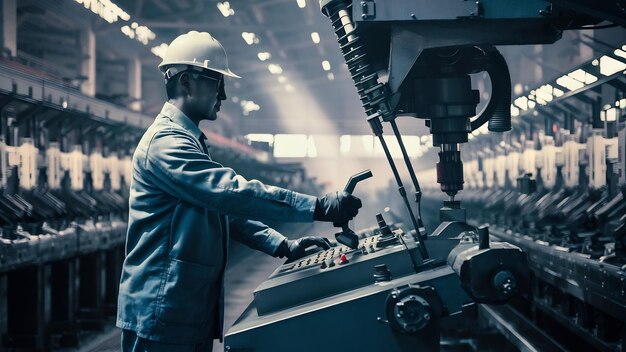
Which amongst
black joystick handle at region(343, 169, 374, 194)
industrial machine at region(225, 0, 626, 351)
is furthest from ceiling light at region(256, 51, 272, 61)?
black joystick handle at region(343, 169, 374, 194)

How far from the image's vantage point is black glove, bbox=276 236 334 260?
251 cm

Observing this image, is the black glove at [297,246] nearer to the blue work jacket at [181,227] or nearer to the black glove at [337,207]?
the blue work jacket at [181,227]

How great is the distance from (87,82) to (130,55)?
11.4 ft

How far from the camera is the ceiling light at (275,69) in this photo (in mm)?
24183

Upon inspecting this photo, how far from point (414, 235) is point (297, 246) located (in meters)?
0.45

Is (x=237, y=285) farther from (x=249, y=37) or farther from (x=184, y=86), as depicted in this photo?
(x=249, y=37)

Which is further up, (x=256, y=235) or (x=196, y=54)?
(x=196, y=54)

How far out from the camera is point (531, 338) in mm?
4840

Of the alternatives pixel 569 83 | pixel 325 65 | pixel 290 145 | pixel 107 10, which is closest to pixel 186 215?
pixel 569 83

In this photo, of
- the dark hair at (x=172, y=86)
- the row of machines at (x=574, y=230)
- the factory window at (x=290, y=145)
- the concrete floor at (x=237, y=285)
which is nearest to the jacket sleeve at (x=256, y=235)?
the dark hair at (x=172, y=86)

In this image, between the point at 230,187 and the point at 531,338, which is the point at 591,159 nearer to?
the point at 531,338

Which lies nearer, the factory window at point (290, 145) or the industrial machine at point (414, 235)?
the industrial machine at point (414, 235)

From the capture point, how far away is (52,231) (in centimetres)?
589

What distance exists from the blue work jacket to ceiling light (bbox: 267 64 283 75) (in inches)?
868
